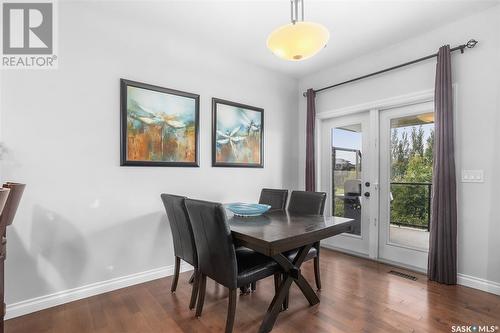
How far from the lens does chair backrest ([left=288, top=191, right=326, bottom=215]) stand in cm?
268

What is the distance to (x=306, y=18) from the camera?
257 centimetres

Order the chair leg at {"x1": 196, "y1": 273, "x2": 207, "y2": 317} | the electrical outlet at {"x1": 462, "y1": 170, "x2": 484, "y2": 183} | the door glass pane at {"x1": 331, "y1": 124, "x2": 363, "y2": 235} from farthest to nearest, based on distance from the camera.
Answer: the door glass pane at {"x1": 331, "y1": 124, "x2": 363, "y2": 235}
the electrical outlet at {"x1": 462, "y1": 170, "x2": 484, "y2": 183}
the chair leg at {"x1": 196, "y1": 273, "x2": 207, "y2": 317}

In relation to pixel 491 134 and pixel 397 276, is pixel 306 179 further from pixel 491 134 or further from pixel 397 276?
pixel 491 134

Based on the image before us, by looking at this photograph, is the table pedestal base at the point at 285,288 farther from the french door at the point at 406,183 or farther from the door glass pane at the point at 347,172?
the door glass pane at the point at 347,172

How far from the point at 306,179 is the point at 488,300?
7.59 feet

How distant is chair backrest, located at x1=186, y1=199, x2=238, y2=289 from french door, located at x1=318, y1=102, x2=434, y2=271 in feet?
7.85

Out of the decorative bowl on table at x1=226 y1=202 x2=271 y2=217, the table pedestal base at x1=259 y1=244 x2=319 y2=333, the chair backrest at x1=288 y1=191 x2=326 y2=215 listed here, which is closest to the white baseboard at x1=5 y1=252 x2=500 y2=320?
the decorative bowl on table at x1=226 y1=202 x2=271 y2=217

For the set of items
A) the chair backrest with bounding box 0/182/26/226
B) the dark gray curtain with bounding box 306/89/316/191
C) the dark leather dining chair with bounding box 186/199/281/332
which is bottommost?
the dark leather dining chair with bounding box 186/199/281/332

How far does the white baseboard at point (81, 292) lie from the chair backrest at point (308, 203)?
156 cm

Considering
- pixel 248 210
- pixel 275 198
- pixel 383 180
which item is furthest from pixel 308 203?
pixel 383 180

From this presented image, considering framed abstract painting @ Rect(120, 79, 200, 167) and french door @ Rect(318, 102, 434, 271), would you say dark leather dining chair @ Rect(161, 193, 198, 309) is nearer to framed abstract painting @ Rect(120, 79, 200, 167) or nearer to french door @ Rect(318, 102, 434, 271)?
framed abstract painting @ Rect(120, 79, 200, 167)

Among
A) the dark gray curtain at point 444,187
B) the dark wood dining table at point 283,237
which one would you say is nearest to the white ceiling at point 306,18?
the dark gray curtain at point 444,187

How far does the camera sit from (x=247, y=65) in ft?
11.9

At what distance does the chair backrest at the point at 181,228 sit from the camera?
83.8 inches
